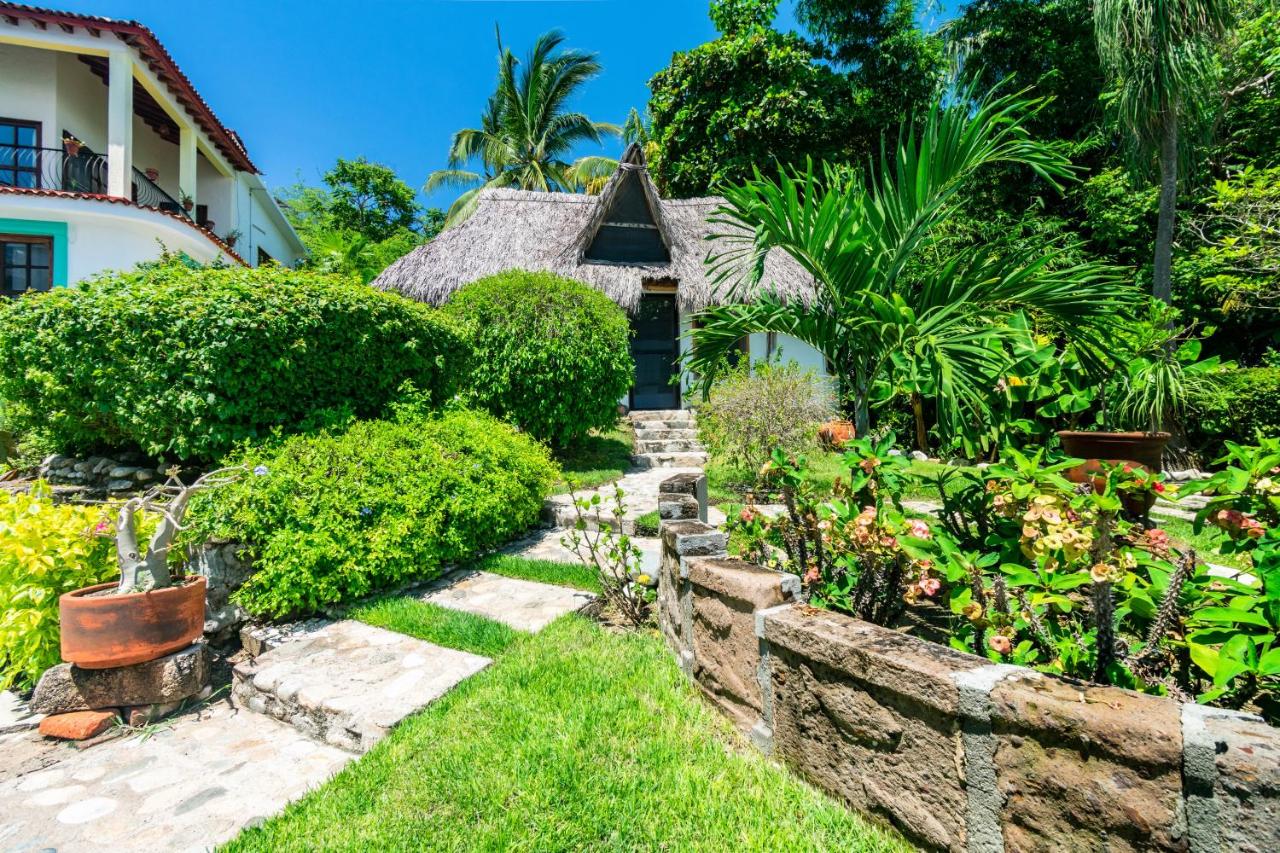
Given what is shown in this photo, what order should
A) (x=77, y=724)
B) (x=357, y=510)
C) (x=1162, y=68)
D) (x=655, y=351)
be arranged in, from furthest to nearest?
(x=655, y=351), (x=1162, y=68), (x=357, y=510), (x=77, y=724)

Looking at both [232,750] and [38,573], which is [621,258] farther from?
[232,750]

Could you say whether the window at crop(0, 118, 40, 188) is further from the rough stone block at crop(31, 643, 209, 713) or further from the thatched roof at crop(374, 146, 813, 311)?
the rough stone block at crop(31, 643, 209, 713)

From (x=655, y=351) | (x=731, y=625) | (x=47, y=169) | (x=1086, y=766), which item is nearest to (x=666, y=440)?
(x=655, y=351)

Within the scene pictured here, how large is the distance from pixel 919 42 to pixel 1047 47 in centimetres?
328

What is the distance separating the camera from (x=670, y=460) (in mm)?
8797

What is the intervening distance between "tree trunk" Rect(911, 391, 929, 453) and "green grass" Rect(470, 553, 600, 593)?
7919 mm

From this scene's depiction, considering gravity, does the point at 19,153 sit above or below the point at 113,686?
above

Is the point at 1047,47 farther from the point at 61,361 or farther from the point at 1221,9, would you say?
the point at 61,361

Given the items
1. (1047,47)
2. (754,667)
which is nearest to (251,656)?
(754,667)

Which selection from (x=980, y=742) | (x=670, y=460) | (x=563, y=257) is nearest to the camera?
(x=980, y=742)

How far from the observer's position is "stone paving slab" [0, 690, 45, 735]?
9.33 ft

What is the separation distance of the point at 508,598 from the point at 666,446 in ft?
18.8

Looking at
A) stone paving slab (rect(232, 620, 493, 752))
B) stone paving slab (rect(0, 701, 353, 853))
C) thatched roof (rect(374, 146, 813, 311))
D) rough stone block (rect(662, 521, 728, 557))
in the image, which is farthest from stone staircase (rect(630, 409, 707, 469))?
stone paving slab (rect(0, 701, 353, 853))

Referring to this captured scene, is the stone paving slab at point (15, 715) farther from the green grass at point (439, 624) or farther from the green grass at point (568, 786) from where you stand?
the green grass at point (568, 786)
